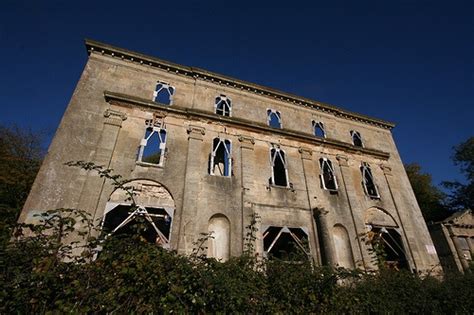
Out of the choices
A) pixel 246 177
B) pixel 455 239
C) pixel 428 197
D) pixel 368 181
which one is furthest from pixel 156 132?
pixel 428 197

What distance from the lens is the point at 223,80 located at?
15914mm

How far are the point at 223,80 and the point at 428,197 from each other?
29.0m

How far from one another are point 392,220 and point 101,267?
658 inches

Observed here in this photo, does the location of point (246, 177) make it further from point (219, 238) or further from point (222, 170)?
point (219, 238)

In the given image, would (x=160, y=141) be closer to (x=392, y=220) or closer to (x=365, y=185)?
(x=365, y=185)

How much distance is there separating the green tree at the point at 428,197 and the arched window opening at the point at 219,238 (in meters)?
26.4

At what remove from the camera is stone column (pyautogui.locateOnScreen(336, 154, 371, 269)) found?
42.6 feet

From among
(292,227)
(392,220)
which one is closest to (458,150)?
(392,220)

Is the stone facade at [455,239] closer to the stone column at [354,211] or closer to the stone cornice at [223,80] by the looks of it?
the stone cornice at [223,80]

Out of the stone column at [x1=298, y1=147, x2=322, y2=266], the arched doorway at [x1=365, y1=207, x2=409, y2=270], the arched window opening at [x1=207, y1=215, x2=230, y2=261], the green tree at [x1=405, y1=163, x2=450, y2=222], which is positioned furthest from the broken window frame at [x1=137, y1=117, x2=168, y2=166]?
the green tree at [x1=405, y1=163, x2=450, y2=222]

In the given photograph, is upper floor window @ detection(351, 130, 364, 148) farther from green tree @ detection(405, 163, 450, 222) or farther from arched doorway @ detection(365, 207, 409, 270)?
green tree @ detection(405, 163, 450, 222)

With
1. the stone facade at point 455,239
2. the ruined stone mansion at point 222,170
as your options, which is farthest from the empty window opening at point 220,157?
the stone facade at point 455,239

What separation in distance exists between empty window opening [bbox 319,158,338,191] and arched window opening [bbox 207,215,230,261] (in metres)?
6.91

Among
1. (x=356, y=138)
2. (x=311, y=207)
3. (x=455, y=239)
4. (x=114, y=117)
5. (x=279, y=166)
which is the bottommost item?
(x=455, y=239)
